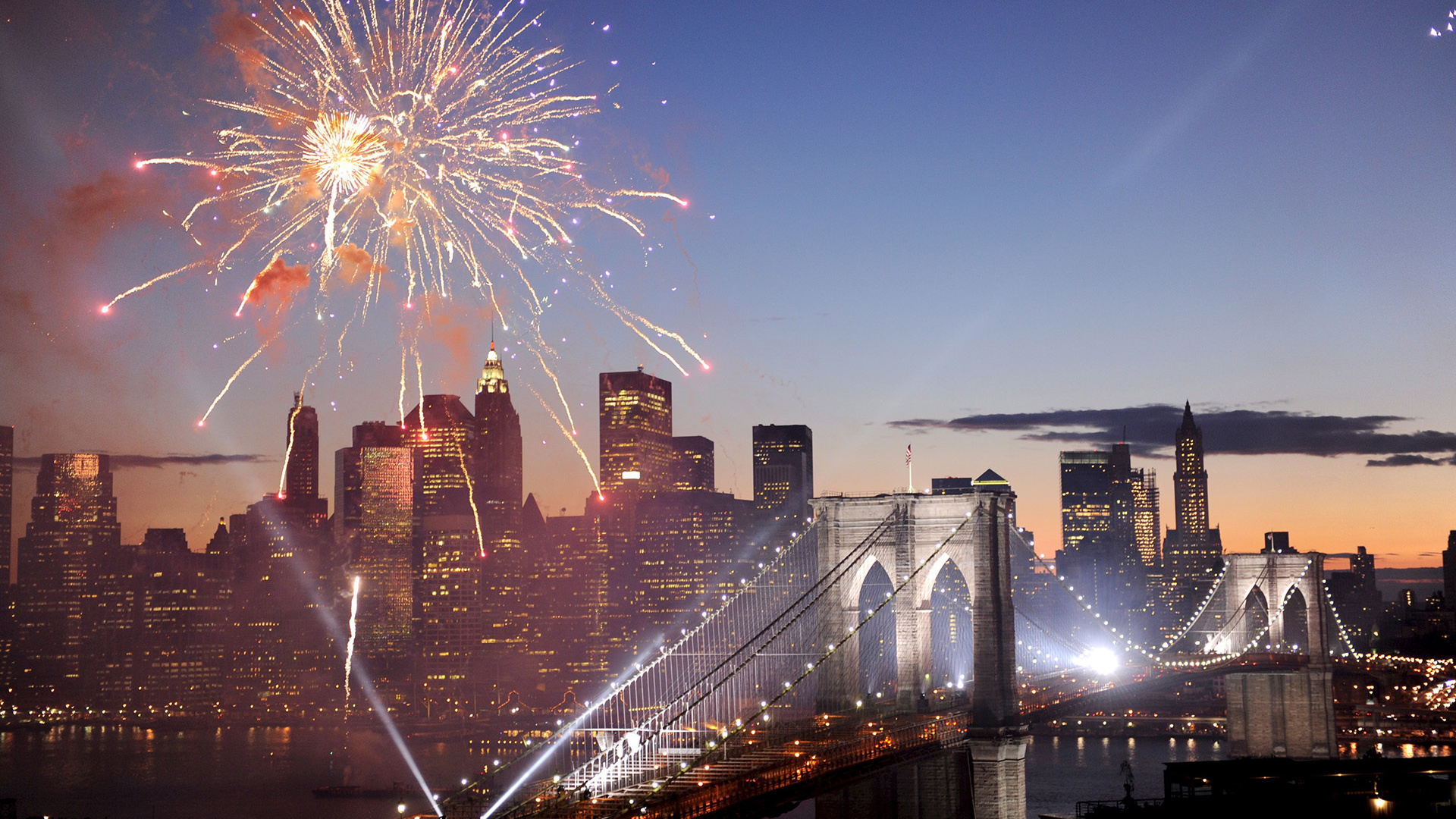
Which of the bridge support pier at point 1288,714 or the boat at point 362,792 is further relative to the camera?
the boat at point 362,792

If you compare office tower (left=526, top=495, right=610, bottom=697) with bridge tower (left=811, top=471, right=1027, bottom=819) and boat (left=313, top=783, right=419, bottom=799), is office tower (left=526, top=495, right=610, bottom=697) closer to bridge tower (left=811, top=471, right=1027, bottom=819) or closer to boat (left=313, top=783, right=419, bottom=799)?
boat (left=313, top=783, right=419, bottom=799)

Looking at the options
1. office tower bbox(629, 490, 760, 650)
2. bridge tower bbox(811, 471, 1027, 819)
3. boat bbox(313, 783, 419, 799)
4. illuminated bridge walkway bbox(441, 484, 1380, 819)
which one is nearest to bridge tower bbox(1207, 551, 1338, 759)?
illuminated bridge walkway bbox(441, 484, 1380, 819)

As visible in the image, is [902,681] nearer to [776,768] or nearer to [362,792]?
[776,768]

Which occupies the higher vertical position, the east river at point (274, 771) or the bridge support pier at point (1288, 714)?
the bridge support pier at point (1288, 714)

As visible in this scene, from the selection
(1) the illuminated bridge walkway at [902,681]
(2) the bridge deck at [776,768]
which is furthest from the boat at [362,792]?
(2) the bridge deck at [776,768]

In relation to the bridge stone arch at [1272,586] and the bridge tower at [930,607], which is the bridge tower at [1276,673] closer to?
the bridge stone arch at [1272,586]

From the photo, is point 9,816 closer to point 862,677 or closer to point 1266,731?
point 862,677

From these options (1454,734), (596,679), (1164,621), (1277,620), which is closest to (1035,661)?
(1277,620)
